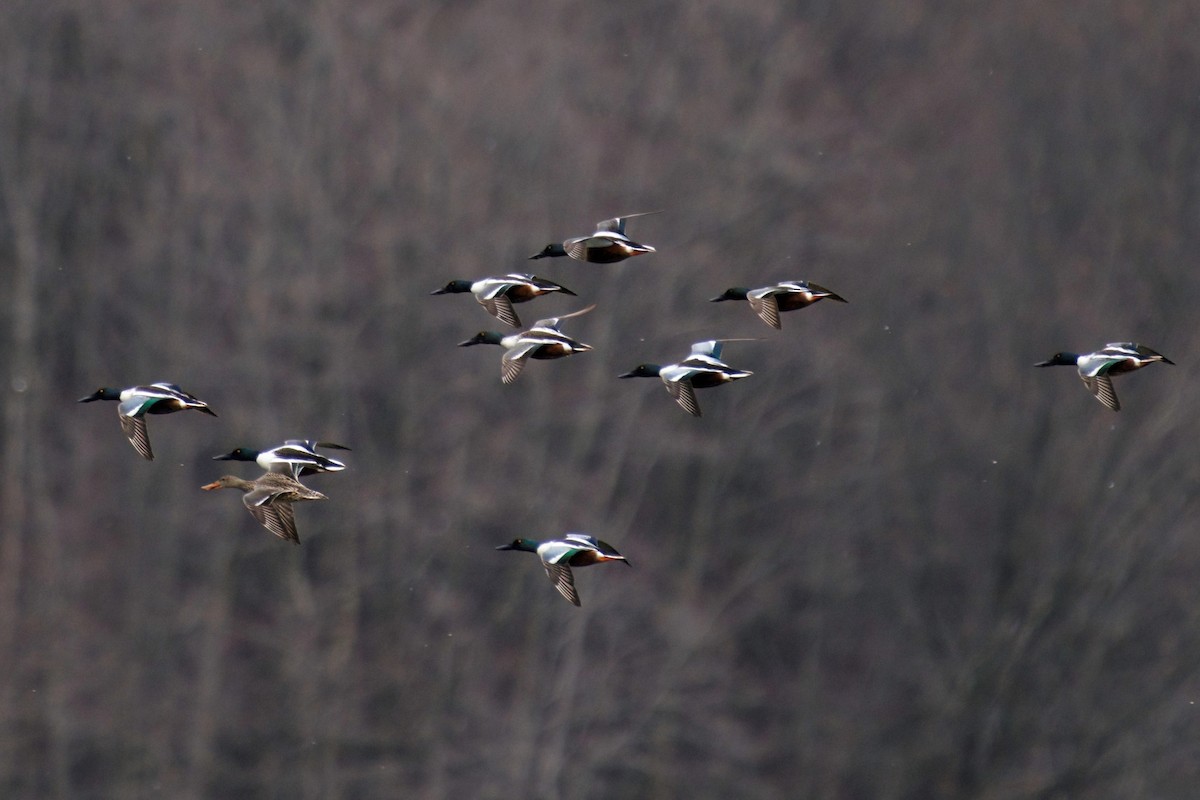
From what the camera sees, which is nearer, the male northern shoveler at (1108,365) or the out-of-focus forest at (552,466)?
the male northern shoveler at (1108,365)

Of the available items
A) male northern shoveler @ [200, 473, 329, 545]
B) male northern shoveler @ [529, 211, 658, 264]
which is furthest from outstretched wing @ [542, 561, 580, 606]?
male northern shoveler @ [529, 211, 658, 264]

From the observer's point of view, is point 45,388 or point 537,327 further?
point 45,388

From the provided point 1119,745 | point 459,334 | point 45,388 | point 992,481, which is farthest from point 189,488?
point 1119,745

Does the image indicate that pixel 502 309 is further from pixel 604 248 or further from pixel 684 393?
pixel 684 393

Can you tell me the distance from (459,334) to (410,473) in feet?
3.84

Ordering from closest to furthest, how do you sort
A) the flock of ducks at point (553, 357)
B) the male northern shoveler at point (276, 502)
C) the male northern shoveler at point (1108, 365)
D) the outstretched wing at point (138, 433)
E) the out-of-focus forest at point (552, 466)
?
the male northern shoveler at point (276, 502) → the flock of ducks at point (553, 357) → the male northern shoveler at point (1108, 365) → the outstretched wing at point (138, 433) → the out-of-focus forest at point (552, 466)

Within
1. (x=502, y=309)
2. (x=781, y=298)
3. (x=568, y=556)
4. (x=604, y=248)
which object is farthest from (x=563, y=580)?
(x=781, y=298)

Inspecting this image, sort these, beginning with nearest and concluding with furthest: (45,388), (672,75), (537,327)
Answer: (537,327) < (45,388) < (672,75)

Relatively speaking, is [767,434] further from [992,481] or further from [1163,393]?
[1163,393]

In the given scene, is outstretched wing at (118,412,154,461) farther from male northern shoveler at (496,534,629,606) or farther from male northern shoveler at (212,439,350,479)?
male northern shoveler at (496,534,629,606)

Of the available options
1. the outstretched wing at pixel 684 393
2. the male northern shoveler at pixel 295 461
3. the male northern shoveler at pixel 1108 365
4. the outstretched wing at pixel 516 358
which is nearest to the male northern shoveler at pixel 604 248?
the outstretched wing at pixel 516 358

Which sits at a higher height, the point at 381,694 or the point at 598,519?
the point at 598,519

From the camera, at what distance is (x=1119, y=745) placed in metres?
17.2

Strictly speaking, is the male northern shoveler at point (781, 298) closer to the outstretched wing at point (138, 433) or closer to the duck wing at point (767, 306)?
the duck wing at point (767, 306)
